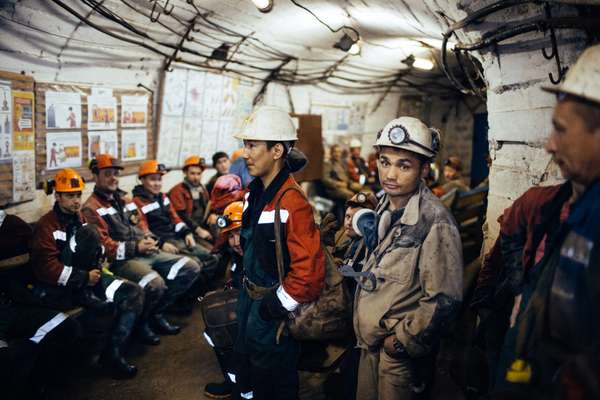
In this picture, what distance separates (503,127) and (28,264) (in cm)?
447

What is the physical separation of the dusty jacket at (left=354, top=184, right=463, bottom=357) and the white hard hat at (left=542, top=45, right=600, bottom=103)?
1024 millimetres

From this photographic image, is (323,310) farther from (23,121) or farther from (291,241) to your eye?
(23,121)

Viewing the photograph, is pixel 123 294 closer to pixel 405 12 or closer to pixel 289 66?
pixel 405 12

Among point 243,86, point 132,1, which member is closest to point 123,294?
point 132,1

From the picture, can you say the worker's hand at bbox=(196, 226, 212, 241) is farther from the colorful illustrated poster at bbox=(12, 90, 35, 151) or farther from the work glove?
the work glove

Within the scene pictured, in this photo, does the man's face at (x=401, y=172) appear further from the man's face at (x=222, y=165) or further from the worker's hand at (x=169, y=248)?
the man's face at (x=222, y=165)

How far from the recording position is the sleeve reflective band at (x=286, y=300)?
2.64 meters

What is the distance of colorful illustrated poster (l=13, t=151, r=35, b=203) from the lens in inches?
184

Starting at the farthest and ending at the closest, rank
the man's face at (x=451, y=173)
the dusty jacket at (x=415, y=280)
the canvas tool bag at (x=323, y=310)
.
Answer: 1. the man's face at (x=451, y=173)
2. the canvas tool bag at (x=323, y=310)
3. the dusty jacket at (x=415, y=280)

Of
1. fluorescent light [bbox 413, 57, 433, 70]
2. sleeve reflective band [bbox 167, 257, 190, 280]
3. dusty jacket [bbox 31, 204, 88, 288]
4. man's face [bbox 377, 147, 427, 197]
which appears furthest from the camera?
fluorescent light [bbox 413, 57, 433, 70]

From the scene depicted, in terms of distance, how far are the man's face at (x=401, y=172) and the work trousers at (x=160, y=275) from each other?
3.34 meters

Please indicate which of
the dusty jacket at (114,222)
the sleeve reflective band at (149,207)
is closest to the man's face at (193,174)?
the sleeve reflective band at (149,207)

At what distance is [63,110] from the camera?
17.1 feet

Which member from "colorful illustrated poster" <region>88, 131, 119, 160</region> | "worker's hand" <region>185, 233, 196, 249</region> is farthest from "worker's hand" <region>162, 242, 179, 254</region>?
"colorful illustrated poster" <region>88, 131, 119, 160</region>
